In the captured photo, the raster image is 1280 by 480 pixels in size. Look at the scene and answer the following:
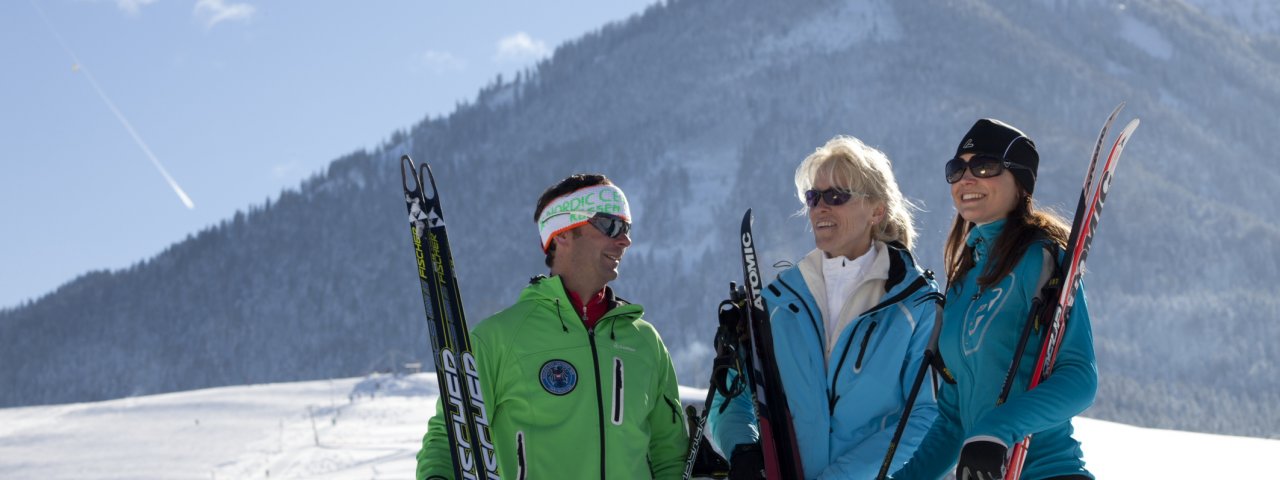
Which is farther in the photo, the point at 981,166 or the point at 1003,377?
the point at 981,166

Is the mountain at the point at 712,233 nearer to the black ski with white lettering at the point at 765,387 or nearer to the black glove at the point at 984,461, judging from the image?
the black ski with white lettering at the point at 765,387

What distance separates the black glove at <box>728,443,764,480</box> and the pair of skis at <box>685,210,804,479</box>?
2cm

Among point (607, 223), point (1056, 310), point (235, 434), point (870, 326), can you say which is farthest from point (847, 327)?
point (235, 434)

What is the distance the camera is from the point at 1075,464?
9.08ft

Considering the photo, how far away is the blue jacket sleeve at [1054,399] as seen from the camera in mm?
2631

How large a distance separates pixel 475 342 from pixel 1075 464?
5.19ft

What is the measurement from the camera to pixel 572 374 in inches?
131

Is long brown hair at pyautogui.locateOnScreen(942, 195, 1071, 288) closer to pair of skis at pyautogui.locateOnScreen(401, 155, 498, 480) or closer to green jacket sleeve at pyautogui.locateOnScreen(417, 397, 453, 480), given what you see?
pair of skis at pyautogui.locateOnScreen(401, 155, 498, 480)

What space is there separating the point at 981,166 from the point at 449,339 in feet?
4.88

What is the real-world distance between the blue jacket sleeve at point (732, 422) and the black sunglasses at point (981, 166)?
87 centimetres

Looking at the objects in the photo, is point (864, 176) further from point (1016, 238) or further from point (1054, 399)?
point (1054, 399)

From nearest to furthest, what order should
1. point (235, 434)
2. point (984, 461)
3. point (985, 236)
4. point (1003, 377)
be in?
point (984, 461)
point (1003, 377)
point (985, 236)
point (235, 434)

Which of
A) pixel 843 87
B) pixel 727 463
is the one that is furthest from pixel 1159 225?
pixel 727 463

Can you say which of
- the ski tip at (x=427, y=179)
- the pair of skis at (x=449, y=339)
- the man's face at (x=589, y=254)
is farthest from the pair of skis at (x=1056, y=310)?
the ski tip at (x=427, y=179)
